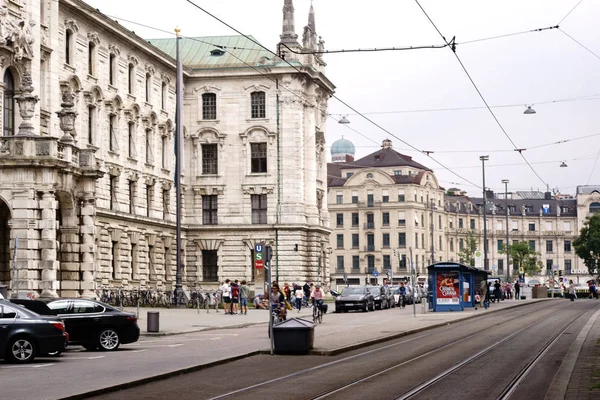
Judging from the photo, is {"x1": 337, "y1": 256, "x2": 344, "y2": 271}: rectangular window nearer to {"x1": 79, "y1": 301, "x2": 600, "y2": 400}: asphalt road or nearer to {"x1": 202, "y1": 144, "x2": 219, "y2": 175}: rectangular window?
{"x1": 202, "y1": 144, "x2": 219, "y2": 175}: rectangular window

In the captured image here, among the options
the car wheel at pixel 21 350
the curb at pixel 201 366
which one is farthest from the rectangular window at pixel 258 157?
the car wheel at pixel 21 350

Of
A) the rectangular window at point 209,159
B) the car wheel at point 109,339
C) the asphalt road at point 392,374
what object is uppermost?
the rectangular window at point 209,159

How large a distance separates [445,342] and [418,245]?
11277cm

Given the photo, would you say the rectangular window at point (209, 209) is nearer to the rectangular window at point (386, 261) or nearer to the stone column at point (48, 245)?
the stone column at point (48, 245)

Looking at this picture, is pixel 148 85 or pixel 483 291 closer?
pixel 483 291

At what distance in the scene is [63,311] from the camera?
3047cm

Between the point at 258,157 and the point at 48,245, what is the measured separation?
40.5m

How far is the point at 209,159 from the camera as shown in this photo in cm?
8319

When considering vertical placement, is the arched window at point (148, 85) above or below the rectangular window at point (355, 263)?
above

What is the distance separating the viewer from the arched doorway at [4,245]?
45.6 metres

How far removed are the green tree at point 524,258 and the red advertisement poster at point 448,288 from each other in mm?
85175

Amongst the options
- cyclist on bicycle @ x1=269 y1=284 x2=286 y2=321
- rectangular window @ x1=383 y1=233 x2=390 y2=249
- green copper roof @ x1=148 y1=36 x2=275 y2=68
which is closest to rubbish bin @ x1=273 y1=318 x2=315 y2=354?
cyclist on bicycle @ x1=269 y1=284 x2=286 y2=321

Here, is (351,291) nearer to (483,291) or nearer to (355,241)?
(483,291)

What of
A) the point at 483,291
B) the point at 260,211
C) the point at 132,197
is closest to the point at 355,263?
the point at 260,211
